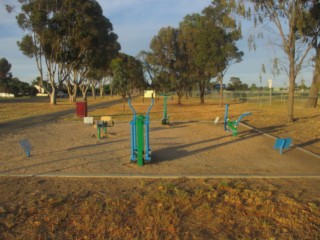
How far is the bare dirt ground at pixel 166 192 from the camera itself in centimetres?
351

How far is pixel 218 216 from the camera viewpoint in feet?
12.7

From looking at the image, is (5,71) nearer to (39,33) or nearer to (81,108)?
(39,33)

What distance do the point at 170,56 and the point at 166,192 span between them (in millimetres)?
33904

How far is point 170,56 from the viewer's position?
37.4 m

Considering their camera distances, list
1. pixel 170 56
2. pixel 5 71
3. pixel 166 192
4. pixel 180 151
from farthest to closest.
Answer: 1. pixel 5 71
2. pixel 170 56
3. pixel 180 151
4. pixel 166 192

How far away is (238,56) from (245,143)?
73.4 ft

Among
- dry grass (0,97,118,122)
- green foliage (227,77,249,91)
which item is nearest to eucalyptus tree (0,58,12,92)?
dry grass (0,97,118,122)

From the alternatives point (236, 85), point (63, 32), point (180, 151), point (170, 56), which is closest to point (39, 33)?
point (63, 32)

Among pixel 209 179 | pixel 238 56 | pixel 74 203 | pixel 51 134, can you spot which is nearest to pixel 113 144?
pixel 51 134

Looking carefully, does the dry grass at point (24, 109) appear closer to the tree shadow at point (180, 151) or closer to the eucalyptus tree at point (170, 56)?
the eucalyptus tree at point (170, 56)

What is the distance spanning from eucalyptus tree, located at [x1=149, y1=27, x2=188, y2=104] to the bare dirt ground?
95.0ft

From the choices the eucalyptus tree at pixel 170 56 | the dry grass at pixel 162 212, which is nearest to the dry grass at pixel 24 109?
the eucalyptus tree at pixel 170 56

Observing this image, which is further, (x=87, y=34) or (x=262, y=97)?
(x=262, y=97)

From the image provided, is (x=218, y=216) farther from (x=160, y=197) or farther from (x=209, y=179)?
(x=209, y=179)
